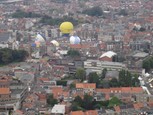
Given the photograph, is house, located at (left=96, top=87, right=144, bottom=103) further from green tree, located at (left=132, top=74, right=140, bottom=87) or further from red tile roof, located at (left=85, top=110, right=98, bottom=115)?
red tile roof, located at (left=85, top=110, right=98, bottom=115)

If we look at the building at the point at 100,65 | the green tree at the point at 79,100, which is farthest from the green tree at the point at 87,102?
the building at the point at 100,65

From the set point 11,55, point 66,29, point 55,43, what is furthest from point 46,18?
point 11,55

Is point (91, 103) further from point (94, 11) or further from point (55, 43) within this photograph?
point (94, 11)

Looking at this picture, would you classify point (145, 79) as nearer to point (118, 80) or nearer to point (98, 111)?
point (118, 80)

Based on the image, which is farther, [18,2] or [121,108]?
[18,2]

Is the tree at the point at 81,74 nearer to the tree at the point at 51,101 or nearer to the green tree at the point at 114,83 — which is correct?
the green tree at the point at 114,83

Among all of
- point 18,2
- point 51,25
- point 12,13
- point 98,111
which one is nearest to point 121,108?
point 98,111
